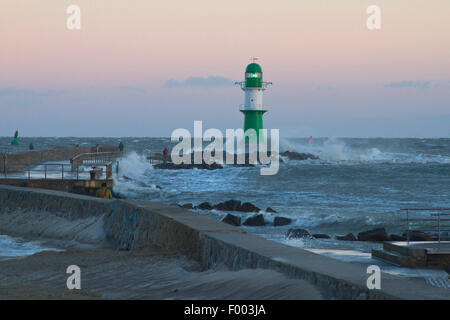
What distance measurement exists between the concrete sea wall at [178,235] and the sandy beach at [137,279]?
0.40 feet

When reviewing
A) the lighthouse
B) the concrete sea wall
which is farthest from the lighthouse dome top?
the concrete sea wall

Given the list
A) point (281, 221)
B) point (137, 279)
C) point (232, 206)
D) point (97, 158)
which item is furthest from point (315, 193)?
point (137, 279)

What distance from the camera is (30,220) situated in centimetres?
972

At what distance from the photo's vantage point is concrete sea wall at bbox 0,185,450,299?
12.8ft

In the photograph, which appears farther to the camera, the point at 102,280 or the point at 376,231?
the point at 376,231

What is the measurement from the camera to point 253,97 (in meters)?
36.9

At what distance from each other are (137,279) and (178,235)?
1.24m

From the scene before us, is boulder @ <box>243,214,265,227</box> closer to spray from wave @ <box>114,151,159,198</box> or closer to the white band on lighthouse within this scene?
spray from wave @ <box>114,151,159,198</box>

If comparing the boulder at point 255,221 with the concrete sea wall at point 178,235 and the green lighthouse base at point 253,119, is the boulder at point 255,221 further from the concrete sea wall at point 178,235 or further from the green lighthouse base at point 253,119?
the green lighthouse base at point 253,119

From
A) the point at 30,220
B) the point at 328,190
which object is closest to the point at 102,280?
the point at 30,220

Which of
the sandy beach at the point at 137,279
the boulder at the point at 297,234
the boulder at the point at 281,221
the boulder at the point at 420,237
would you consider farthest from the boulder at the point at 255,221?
the sandy beach at the point at 137,279
